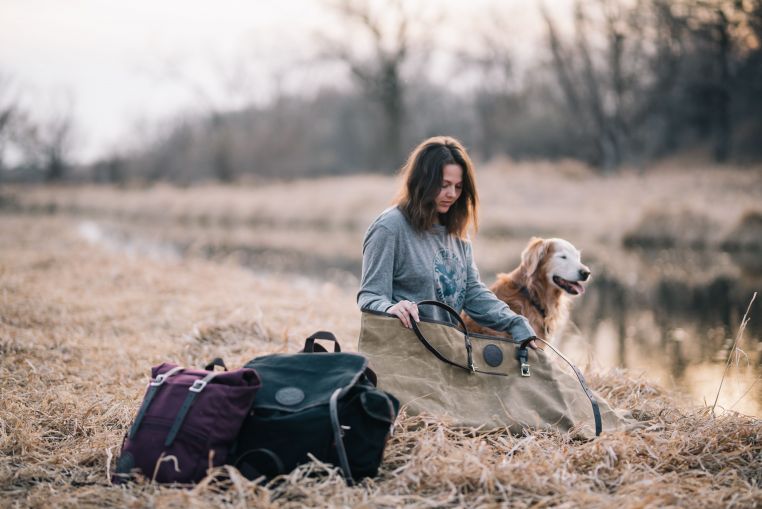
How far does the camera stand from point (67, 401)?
3.54 m

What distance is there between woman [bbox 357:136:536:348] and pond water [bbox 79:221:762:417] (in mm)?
1486

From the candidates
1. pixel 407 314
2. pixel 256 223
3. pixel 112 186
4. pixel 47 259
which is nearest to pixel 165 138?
pixel 112 186

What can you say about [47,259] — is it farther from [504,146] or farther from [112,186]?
[504,146]

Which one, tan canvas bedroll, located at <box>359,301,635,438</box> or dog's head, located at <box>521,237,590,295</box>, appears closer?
tan canvas bedroll, located at <box>359,301,635,438</box>

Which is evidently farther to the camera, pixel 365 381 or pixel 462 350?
pixel 462 350

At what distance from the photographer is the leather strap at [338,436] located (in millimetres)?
2473

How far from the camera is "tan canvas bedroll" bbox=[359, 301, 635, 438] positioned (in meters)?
3.06

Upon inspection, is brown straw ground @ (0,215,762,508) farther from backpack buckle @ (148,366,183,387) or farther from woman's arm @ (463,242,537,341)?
woman's arm @ (463,242,537,341)

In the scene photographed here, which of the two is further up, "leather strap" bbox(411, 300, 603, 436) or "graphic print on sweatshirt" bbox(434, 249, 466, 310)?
"graphic print on sweatshirt" bbox(434, 249, 466, 310)

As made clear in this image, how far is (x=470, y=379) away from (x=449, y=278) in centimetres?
63

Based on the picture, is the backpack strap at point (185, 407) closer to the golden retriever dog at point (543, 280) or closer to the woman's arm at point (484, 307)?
the woman's arm at point (484, 307)

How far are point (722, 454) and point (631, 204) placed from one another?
1230 centimetres

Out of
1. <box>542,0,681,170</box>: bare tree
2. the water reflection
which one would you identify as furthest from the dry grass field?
<box>542,0,681,170</box>: bare tree

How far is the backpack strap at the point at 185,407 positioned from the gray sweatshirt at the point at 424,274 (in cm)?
96
